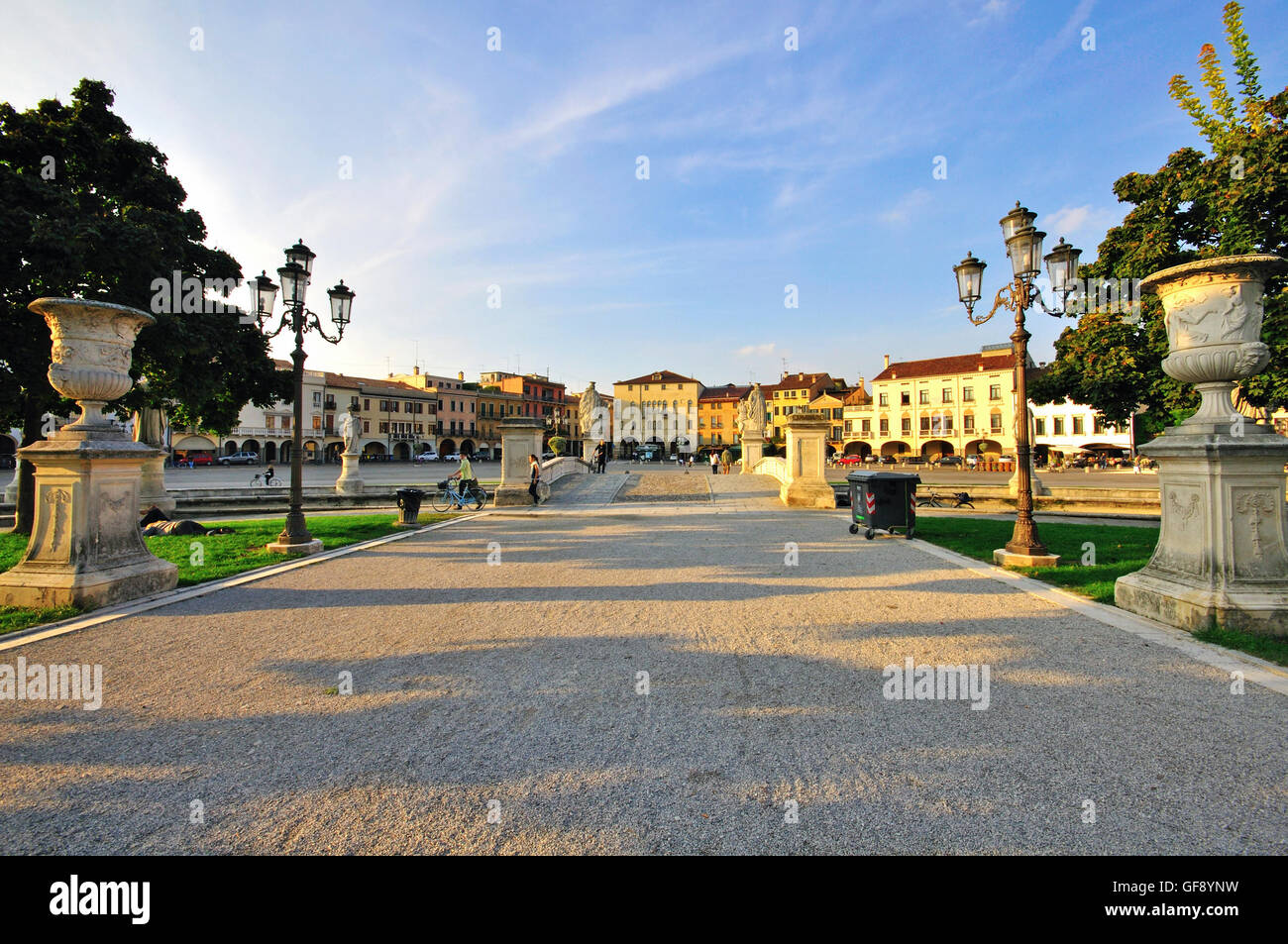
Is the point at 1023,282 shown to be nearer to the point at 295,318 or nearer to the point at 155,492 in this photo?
the point at 295,318

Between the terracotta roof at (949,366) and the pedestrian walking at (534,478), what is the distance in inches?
2363

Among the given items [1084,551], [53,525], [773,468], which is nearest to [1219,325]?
[1084,551]

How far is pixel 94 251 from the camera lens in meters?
10.1

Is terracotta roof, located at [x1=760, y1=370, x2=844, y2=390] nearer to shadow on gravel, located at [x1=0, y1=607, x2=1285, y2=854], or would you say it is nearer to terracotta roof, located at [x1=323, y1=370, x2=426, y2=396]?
terracotta roof, located at [x1=323, y1=370, x2=426, y2=396]

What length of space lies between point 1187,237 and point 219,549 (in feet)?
78.1

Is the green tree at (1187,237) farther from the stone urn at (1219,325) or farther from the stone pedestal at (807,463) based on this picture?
the stone pedestal at (807,463)

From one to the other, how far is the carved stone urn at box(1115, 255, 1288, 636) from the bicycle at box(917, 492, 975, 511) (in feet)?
44.2

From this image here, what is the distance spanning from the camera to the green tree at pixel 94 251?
9.56m

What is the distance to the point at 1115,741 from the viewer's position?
3.21 meters

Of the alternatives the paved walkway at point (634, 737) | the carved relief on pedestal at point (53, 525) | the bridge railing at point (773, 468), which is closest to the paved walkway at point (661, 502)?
the bridge railing at point (773, 468)

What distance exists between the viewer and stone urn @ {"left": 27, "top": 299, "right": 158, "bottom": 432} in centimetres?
634

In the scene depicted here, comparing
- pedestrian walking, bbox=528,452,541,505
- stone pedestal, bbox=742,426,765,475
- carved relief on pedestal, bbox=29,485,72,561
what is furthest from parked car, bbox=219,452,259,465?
carved relief on pedestal, bbox=29,485,72,561
